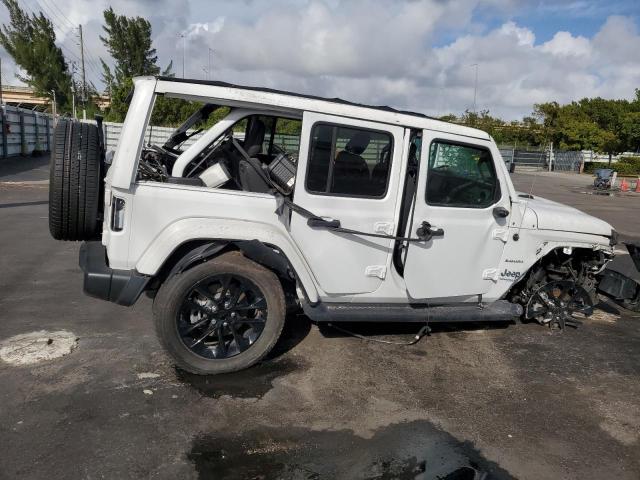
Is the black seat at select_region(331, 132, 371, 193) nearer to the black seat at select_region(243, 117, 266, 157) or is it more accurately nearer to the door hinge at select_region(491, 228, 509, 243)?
the black seat at select_region(243, 117, 266, 157)

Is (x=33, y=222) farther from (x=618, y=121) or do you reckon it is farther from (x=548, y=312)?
(x=618, y=121)

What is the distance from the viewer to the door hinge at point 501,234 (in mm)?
4762

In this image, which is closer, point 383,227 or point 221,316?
point 221,316

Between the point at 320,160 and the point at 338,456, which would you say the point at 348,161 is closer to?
the point at 320,160

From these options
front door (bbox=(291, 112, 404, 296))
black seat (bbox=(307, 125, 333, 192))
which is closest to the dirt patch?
front door (bbox=(291, 112, 404, 296))

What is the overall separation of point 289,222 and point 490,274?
1.96m

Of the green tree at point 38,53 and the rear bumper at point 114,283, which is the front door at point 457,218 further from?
the green tree at point 38,53

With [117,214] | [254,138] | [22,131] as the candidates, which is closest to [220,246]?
[117,214]

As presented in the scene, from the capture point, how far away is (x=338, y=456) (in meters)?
3.19

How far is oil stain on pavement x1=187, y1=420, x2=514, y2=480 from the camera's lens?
3.03m

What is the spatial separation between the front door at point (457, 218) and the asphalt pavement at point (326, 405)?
0.67 metres

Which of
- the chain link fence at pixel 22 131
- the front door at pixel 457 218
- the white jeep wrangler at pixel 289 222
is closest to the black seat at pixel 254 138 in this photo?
the white jeep wrangler at pixel 289 222

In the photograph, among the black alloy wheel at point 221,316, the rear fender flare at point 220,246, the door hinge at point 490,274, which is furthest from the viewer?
the door hinge at point 490,274

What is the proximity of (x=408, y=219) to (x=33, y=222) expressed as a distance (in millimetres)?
8037
